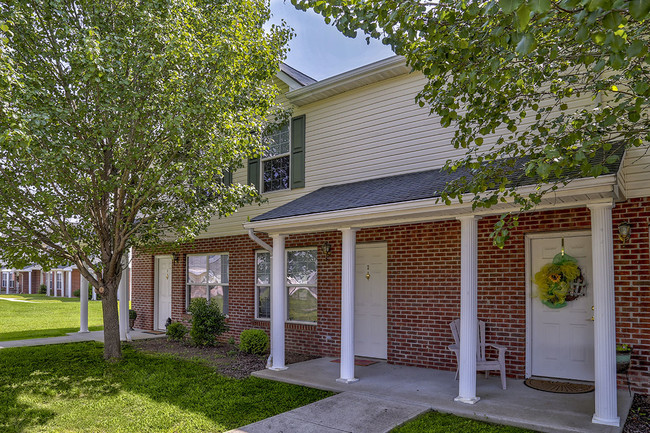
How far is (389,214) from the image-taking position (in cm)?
643

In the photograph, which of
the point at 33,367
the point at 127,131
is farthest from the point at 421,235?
the point at 33,367

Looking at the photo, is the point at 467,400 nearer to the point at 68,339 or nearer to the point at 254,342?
the point at 254,342

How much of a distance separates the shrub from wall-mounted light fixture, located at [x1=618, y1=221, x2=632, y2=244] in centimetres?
794

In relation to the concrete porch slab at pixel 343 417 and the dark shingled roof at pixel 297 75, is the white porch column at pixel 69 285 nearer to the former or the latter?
the dark shingled roof at pixel 297 75

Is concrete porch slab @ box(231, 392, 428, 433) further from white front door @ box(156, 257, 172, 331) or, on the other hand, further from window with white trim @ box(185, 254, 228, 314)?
white front door @ box(156, 257, 172, 331)

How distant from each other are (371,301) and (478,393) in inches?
118

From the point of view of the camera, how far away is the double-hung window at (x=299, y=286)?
977cm

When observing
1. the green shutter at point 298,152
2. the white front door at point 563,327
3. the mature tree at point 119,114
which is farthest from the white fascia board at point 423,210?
the green shutter at point 298,152

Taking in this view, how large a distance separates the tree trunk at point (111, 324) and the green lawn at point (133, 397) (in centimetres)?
26

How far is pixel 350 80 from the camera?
365 inches

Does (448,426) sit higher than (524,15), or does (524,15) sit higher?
(524,15)

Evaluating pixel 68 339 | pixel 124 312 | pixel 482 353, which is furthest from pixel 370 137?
pixel 68 339

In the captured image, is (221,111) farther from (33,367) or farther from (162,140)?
(33,367)

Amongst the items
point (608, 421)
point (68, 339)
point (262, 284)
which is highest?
point (262, 284)
